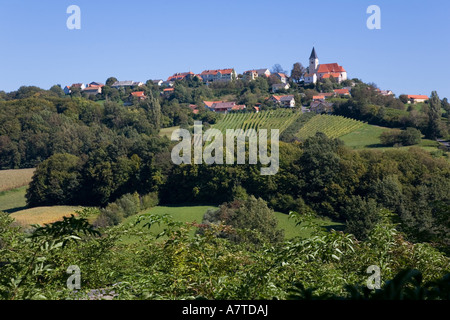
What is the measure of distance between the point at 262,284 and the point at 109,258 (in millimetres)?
5030

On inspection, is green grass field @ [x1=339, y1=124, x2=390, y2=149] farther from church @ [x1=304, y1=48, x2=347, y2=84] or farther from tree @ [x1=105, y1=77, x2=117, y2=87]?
tree @ [x1=105, y1=77, x2=117, y2=87]

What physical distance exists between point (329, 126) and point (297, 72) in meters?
57.8

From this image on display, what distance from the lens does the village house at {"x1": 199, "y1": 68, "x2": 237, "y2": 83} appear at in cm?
13312

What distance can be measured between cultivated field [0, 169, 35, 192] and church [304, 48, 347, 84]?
76612 millimetres

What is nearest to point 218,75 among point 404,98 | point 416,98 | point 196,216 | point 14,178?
point 416,98

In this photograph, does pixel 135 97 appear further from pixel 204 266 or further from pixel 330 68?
pixel 204 266

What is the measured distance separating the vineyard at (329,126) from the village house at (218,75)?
217 feet

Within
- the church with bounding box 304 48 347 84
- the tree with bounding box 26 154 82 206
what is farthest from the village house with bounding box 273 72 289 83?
the tree with bounding box 26 154 82 206

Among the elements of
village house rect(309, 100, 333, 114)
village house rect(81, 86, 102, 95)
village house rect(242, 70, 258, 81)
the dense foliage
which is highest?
village house rect(242, 70, 258, 81)

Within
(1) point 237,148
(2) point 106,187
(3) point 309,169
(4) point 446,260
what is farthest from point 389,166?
(4) point 446,260

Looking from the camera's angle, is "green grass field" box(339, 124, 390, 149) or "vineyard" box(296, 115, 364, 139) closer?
"green grass field" box(339, 124, 390, 149)

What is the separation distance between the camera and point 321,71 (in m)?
121

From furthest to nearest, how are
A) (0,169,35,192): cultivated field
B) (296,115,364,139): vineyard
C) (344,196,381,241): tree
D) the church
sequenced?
the church, (296,115,364,139): vineyard, (0,169,35,192): cultivated field, (344,196,381,241): tree

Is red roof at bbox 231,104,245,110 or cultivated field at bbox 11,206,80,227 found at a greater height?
red roof at bbox 231,104,245,110
